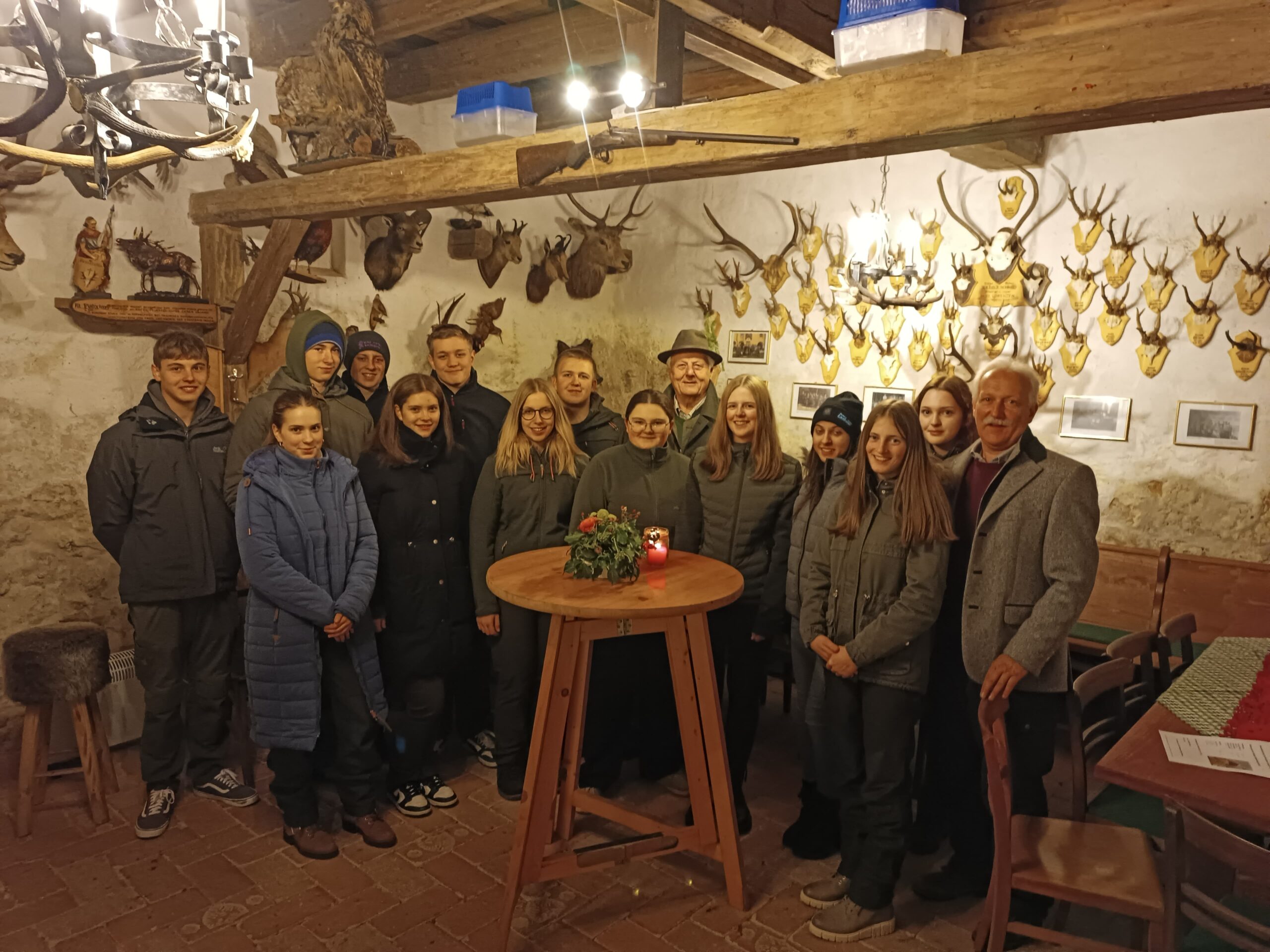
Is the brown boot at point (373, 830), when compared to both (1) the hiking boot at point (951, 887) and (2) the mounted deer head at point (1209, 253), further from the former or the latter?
(2) the mounted deer head at point (1209, 253)

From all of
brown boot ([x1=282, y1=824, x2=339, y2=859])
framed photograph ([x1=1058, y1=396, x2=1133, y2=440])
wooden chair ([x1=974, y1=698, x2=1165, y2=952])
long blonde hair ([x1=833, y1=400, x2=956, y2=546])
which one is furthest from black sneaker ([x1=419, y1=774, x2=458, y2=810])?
framed photograph ([x1=1058, y1=396, x2=1133, y2=440])

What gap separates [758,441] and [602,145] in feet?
4.19

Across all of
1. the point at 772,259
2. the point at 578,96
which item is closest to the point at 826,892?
the point at 578,96

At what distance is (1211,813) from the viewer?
6.81 ft

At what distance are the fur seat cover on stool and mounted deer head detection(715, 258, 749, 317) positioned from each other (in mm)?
4457

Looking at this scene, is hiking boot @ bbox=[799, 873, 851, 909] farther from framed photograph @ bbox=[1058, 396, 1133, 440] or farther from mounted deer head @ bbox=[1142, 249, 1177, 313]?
mounted deer head @ bbox=[1142, 249, 1177, 313]

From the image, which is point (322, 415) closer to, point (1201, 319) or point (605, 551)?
point (605, 551)

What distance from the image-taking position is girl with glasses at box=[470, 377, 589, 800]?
3.57 meters

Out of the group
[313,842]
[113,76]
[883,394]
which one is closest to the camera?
[113,76]

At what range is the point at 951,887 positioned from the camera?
2982 mm

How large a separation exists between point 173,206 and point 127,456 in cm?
184

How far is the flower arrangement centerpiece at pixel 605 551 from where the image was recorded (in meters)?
2.87

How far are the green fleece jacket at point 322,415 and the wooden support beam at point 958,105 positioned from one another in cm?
93

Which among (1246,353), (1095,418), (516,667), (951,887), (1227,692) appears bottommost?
(951,887)
